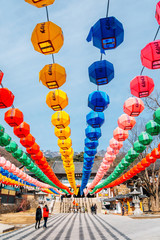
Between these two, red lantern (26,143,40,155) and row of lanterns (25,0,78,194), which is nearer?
row of lanterns (25,0,78,194)

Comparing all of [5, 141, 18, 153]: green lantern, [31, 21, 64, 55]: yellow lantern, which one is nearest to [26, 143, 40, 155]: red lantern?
[5, 141, 18, 153]: green lantern

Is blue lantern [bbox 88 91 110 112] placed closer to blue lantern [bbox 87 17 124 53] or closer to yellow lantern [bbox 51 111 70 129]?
yellow lantern [bbox 51 111 70 129]

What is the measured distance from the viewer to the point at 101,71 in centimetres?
451

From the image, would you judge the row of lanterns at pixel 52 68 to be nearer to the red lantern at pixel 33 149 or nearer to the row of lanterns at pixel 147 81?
the row of lanterns at pixel 147 81

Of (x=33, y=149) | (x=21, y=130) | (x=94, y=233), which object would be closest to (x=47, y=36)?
(x=21, y=130)

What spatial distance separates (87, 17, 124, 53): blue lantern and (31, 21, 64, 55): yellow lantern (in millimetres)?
642

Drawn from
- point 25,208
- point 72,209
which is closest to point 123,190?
point 72,209

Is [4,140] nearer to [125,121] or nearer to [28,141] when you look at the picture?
[28,141]

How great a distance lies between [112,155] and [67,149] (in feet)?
11.0

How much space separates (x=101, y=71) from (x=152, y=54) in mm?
1107

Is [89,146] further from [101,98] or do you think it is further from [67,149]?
[101,98]

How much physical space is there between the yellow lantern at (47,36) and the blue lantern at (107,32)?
0.64 meters

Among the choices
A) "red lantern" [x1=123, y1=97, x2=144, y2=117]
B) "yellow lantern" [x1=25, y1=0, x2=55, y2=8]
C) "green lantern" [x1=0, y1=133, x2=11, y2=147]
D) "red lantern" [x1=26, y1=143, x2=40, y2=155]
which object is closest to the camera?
"yellow lantern" [x1=25, y1=0, x2=55, y2=8]

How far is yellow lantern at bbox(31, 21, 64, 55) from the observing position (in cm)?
375
